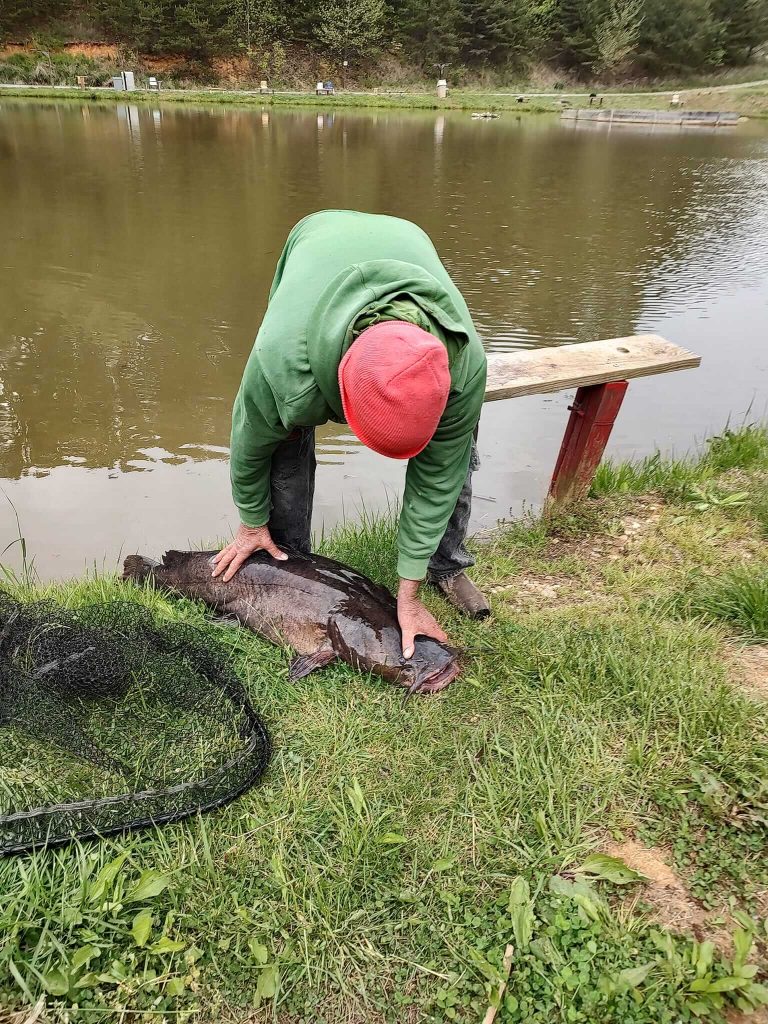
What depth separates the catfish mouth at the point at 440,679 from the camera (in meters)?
2.68

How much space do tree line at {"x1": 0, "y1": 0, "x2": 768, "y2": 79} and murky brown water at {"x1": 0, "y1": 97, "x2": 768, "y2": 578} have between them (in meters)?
28.3

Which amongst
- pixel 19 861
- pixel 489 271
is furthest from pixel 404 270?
pixel 489 271

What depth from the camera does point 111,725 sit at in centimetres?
248

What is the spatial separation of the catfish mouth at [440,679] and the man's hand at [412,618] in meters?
0.13

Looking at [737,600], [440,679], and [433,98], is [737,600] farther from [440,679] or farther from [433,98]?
[433,98]

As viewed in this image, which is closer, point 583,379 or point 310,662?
point 310,662

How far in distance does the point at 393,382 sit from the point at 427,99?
46.7m

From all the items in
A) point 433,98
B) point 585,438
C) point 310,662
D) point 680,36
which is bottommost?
point 310,662

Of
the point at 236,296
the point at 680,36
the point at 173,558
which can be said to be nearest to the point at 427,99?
the point at 680,36

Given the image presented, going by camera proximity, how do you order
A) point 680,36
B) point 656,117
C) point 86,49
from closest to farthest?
point 656,117 → point 86,49 → point 680,36

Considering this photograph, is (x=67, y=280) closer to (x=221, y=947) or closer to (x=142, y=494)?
(x=142, y=494)

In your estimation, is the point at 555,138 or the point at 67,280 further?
the point at 555,138

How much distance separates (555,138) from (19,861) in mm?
31282

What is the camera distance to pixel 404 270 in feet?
6.24
